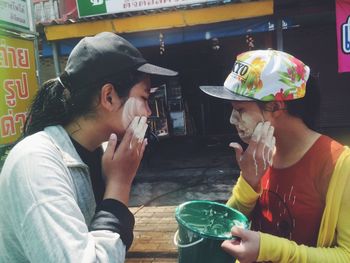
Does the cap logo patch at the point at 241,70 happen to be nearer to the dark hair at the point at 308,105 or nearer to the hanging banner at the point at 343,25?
the dark hair at the point at 308,105

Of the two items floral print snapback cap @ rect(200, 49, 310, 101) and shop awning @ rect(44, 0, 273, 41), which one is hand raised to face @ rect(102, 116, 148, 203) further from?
shop awning @ rect(44, 0, 273, 41)

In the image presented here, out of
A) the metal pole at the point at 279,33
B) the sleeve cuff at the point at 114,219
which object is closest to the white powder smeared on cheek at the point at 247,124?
the sleeve cuff at the point at 114,219

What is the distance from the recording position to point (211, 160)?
1017 cm

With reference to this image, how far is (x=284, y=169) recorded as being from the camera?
1.86 m

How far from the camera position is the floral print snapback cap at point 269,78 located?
5.76ft

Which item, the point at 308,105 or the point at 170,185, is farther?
the point at 170,185

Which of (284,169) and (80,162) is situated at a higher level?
(80,162)

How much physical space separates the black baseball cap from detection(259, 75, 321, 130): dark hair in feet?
2.73

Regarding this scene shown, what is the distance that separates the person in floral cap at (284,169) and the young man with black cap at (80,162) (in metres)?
0.48

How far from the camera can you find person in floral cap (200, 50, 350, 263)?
157 cm

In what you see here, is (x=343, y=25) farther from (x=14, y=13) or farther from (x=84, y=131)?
(x=84, y=131)

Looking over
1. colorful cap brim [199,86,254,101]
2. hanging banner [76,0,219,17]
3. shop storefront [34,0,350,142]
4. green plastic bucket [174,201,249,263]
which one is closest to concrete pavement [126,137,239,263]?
shop storefront [34,0,350,142]

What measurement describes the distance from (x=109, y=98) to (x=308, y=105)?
1019mm

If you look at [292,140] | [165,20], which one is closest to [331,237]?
[292,140]
